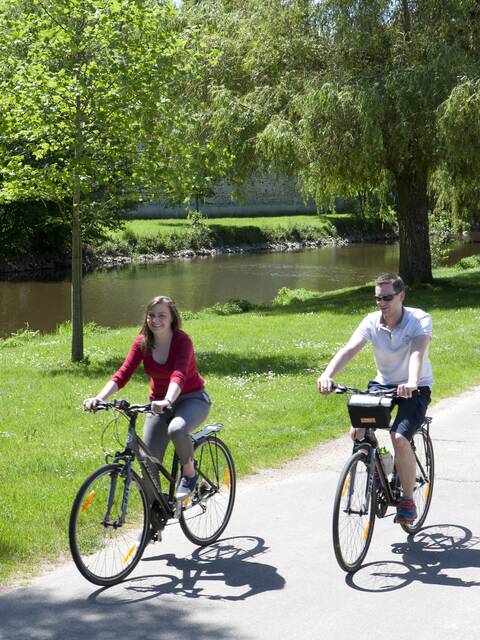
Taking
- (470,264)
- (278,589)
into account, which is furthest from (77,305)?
(470,264)

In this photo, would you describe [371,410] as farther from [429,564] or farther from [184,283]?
[184,283]

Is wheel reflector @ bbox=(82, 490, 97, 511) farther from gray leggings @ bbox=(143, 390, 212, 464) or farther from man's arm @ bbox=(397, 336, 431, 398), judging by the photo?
man's arm @ bbox=(397, 336, 431, 398)

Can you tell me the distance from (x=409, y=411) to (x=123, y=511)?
1.89m

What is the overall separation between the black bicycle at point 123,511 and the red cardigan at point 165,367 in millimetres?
361

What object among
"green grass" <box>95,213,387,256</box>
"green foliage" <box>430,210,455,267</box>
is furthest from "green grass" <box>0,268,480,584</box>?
"green grass" <box>95,213,387,256</box>

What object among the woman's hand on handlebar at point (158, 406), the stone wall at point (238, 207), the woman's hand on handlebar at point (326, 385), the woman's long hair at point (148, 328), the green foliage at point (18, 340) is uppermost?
the stone wall at point (238, 207)

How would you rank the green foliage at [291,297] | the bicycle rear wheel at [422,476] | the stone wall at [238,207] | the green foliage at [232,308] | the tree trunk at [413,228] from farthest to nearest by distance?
the stone wall at [238,207]
the green foliage at [291,297]
the green foliage at [232,308]
the tree trunk at [413,228]
the bicycle rear wheel at [422,476]

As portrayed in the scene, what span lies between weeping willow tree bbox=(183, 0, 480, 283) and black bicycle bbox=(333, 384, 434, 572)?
16.2 meters

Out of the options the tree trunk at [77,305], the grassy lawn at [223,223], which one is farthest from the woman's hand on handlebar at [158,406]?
the grassy lawn at [223,223]

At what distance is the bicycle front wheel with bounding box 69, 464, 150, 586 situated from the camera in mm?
5465

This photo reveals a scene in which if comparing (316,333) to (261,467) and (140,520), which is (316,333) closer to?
(261,467)

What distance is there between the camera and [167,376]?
20.4ft

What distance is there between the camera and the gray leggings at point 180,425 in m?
6.05

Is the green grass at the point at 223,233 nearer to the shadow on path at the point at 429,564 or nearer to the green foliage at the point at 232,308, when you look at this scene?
the green foliage at the point at 232,308
